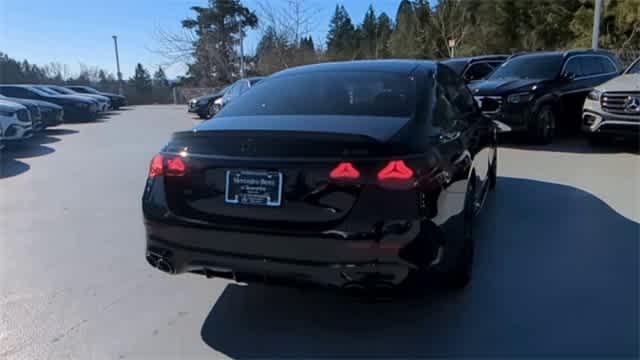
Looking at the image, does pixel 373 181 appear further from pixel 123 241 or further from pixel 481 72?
pixel 481 72

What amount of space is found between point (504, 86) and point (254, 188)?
680 cm

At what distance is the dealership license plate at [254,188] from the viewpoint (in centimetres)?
228

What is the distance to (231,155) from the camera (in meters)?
2.38

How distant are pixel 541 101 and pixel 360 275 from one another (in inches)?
270

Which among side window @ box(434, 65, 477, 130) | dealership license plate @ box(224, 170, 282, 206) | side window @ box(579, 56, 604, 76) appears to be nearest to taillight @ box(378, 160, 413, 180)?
dealership license plate @ box(224, 170, 282, 206)

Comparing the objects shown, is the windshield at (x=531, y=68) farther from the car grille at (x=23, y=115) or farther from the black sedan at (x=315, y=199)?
the car grille at (x=23, y=115)

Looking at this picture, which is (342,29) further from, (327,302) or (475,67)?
(327,302)

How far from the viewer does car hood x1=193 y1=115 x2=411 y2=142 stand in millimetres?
2383

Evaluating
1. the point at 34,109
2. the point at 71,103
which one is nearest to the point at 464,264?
the point at 34,109

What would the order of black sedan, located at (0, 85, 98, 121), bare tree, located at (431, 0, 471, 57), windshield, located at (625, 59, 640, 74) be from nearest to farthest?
windshield, located at (625, 59, 640, 74)
black sedan, located at (0, 85, 98, 121)
bare tree, located at (431, 0, 471, 57)

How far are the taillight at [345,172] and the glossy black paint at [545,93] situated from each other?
614cm

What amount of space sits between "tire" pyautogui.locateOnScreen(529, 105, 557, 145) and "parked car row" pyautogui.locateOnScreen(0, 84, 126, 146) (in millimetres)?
9547

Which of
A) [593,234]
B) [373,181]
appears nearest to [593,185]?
[593,234]

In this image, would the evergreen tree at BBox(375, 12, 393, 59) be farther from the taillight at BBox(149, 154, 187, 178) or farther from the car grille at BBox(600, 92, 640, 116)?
the taillight at BBox(149, 154, 187, 178)
